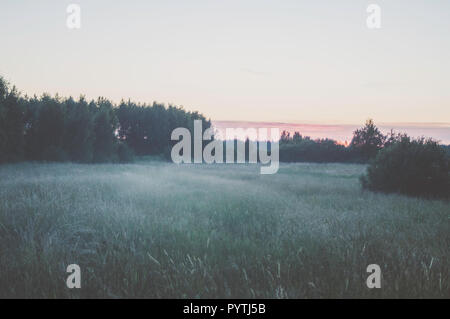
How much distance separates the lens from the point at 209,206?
669 cm

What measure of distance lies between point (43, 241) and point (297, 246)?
3475 millimetres

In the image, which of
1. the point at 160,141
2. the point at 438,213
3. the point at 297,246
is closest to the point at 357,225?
the point at 297,246

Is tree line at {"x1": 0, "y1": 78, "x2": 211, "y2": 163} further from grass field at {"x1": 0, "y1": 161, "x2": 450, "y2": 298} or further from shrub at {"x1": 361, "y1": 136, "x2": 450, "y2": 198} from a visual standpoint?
shrub at {"x1": 361, "y1": 136, "x2": 450, "y2": 198}

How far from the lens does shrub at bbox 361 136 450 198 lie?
9219 mm

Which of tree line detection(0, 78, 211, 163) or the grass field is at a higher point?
tree line detection(0, 78, 211, 163)

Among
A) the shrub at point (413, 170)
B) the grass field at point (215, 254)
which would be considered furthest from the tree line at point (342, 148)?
the grass field at point (215, 254)

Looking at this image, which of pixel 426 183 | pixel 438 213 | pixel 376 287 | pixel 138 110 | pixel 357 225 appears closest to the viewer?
pixel 376 287

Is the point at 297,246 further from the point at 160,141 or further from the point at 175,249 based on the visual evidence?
the point at 160,141

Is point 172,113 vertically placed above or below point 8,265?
above

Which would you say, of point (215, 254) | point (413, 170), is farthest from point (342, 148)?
point (215, 254)

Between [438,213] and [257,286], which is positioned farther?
[438,213]

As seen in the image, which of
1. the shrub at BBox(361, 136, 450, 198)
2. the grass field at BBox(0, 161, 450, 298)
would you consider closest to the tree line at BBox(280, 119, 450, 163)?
the shrub at BBox(361, 136, 450, 198)
